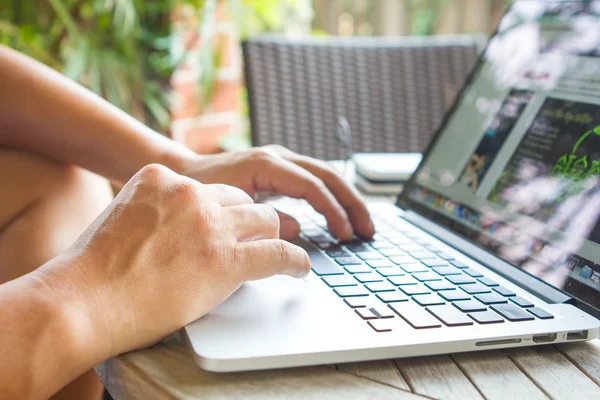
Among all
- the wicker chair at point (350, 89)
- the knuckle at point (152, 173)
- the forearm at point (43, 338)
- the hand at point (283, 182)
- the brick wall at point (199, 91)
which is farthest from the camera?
the brick wall at point (199, 91)

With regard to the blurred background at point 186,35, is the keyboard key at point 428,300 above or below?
below

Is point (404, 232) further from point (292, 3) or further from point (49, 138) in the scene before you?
point (292, 3)

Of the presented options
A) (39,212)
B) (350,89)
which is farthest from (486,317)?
(350,89)

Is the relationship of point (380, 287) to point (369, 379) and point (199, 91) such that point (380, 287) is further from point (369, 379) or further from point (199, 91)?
point (199, 91)

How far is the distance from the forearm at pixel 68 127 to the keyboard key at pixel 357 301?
0.31m

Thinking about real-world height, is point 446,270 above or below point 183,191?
below

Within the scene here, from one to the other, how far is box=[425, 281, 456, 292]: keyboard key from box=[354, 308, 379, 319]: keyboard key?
0.30 feet

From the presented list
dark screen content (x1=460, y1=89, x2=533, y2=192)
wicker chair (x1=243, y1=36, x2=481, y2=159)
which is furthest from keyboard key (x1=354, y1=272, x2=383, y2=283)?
wicker chair (x1=243, y1=36, x2=481, y2=159)

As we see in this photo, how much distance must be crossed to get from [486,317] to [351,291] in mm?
112

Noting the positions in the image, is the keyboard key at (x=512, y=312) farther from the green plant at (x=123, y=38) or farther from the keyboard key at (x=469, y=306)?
the green plant at (x=123, y=38)

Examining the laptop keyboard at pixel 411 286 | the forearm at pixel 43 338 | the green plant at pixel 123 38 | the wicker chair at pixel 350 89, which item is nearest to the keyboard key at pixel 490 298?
the laptop keyboard at pixel 411 286

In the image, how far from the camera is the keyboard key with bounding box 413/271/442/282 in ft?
1.92

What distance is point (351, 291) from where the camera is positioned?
54 centimetres

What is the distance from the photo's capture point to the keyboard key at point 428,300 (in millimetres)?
519
